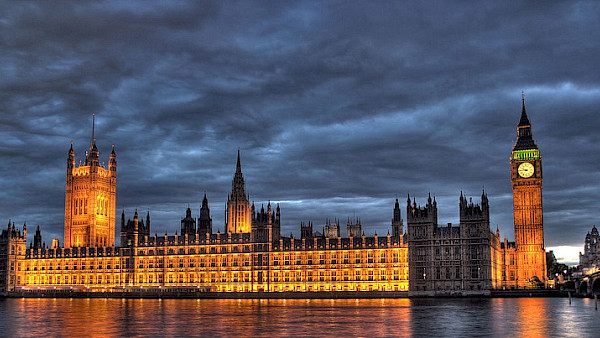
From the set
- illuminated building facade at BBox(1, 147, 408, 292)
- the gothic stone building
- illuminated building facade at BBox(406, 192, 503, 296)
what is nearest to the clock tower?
the gothic stone building

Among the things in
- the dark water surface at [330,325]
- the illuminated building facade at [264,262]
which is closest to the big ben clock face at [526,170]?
the illuminated building facade at [264,262]

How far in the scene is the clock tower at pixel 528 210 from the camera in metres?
184

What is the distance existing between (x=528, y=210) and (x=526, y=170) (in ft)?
35.8

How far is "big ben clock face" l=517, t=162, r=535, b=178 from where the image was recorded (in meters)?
188

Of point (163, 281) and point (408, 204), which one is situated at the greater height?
point (408, 204)

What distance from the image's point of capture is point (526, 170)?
189 metres

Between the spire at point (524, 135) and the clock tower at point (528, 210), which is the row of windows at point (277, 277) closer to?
the clock tower at point (528, 210)

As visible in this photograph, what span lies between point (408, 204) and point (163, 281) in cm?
7428

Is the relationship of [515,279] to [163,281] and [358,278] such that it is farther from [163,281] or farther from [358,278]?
[163,281]

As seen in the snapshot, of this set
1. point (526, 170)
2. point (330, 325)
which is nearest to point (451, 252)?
point (526, 170)

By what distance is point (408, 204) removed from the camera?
530 feet

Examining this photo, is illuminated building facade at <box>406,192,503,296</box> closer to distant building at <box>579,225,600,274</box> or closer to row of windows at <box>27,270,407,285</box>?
row of windows at <box>27,270,407,285</box>

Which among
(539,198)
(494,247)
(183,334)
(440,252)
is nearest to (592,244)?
(539,198)

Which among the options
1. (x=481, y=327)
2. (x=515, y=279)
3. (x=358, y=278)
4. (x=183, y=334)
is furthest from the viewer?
(x=515, y=279)
